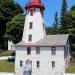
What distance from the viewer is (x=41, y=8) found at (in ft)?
221

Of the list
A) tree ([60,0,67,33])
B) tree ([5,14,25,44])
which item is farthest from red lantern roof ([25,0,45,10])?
tree ([60,0,67,33])

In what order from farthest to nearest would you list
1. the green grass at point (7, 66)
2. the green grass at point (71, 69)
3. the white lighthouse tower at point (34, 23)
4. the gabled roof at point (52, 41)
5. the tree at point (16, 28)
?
the tree at point (16, 28) → the white lighthouse tower at point (34, 23) → the green grass at point (7, 66) → the gabled roof at point (52, 41) → the green grass at point (71, 69)

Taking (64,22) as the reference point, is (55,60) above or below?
below

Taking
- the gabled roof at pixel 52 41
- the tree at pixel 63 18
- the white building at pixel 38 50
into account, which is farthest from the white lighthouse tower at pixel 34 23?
the tree at pixel 63 18

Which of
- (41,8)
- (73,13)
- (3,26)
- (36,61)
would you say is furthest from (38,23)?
(3,26)

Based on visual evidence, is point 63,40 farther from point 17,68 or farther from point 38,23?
point 17,68

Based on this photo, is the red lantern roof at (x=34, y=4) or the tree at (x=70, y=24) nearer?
the red lantern roof at (x=34, y=4)

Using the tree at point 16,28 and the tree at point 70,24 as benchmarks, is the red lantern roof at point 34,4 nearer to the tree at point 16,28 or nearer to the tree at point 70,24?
the tree at point 70,24

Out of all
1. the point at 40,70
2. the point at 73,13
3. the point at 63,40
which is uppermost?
the point at 73,13

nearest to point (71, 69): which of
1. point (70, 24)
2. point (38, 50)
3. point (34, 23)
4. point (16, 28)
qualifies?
point (38, 50)

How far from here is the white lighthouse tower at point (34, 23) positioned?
66.0 meters

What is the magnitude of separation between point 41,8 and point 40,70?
13.7 meters

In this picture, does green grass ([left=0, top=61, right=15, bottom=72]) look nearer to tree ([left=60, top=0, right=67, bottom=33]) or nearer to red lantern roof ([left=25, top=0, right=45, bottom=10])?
red lantern roof ([left=25, top=0, right=45, bottom=10])

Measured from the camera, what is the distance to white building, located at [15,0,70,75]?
61906 millimetres
